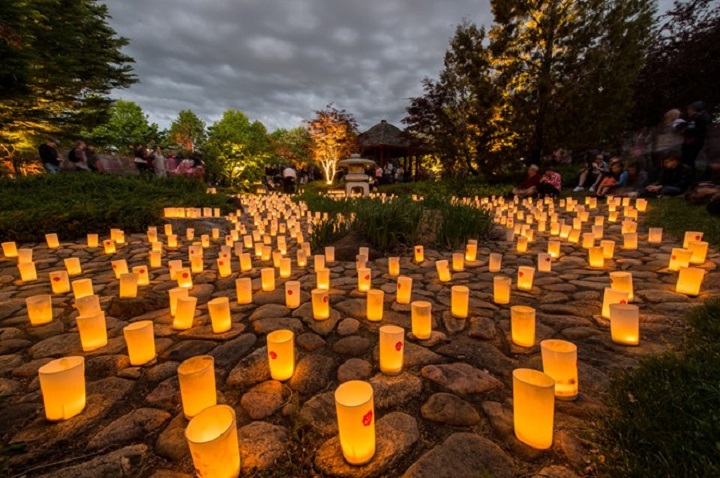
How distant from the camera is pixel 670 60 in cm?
1391

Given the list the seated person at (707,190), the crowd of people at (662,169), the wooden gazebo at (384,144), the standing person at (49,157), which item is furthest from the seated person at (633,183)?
the standing person at (49,157)

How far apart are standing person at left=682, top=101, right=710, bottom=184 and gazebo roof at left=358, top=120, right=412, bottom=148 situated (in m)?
16.1

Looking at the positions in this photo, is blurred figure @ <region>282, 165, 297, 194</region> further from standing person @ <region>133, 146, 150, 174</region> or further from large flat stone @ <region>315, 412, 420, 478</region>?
large flat stone @ <region>315, 412, 420, 478</region>

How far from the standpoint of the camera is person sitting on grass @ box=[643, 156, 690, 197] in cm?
813

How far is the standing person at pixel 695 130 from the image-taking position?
7.57 meters

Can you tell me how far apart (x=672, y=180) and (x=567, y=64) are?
6.87m

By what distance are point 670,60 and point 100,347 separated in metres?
21.4

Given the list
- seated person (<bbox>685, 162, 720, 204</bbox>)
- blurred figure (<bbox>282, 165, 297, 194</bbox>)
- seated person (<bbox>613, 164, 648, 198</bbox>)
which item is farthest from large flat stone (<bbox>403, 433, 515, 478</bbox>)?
blurred figure (<bbox>282, 165, 297, 194</bbox>)

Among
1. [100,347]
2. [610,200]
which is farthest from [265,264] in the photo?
[610,200]

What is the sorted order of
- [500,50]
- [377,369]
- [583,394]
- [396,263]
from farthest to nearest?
[500,50] → [396,263] → [377,369] → [583,394]

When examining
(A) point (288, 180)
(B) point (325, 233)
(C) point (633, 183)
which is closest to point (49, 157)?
(A) point (288, 180)

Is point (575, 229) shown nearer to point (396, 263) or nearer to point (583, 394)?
point (396, 263)

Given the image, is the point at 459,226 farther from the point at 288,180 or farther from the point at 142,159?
the point at 288,180

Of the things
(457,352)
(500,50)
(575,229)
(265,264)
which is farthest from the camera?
(500,50)
